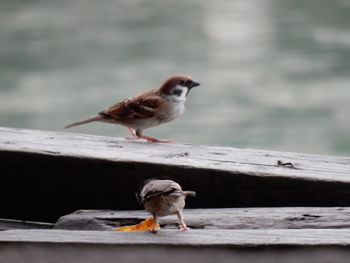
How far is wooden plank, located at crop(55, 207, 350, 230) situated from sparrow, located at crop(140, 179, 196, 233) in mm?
70

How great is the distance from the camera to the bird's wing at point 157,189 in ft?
7.55

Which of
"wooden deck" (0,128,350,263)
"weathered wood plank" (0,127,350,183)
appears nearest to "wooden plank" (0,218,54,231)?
"wooden deck" (0,128,350,263)

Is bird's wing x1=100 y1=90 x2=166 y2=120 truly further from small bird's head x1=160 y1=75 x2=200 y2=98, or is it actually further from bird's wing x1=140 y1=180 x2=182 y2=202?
bird's wing x1=140 y1=180 x2=182 y2=202

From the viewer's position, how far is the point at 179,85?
4.48 meters

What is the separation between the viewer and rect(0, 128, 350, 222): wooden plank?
2.55 m

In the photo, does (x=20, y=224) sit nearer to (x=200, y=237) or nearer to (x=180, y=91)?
(x=200, y=237)

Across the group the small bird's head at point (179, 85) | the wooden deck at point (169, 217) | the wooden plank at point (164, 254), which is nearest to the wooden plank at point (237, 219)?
the wooden deck at point (169, 217)

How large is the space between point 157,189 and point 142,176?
1.08 ft

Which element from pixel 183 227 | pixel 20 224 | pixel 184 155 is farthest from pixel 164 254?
pixel 20 224

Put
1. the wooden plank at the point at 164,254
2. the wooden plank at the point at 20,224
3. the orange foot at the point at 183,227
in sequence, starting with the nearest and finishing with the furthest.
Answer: the wooden plank at the point at 164,254
the orange foot at the point at 183,227
the wooden plank at the point at 20,224

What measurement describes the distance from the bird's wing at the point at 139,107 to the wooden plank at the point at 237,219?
2072 millimetres

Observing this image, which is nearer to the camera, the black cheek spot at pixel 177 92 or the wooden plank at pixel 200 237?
the wooden plank at pixel 200 237

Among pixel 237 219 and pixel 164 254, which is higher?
pixel 237 219

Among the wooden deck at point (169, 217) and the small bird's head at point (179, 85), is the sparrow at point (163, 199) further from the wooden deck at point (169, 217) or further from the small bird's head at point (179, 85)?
the small bird's head at point (179, 85)
